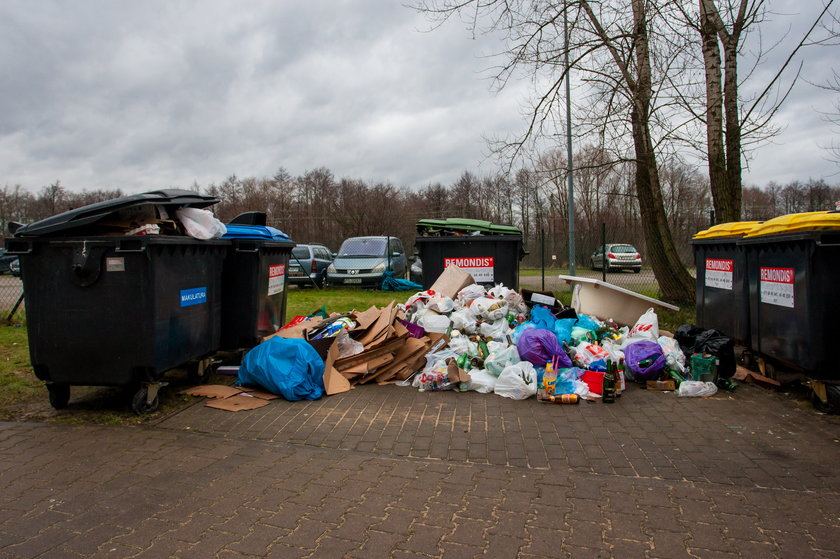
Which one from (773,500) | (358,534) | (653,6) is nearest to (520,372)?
(773,500)

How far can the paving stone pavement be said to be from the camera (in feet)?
8.36

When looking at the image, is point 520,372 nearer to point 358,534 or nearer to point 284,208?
point 358,534

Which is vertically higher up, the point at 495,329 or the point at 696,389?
the point at 495,329

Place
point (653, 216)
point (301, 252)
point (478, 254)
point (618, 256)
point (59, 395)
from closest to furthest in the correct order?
point (59, 395) → point (478, 254) → point (653, 216) → point (301, 252) → point (618, 256)

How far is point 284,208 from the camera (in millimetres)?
46719

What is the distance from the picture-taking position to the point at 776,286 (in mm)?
5008

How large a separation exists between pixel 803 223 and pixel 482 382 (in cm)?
316

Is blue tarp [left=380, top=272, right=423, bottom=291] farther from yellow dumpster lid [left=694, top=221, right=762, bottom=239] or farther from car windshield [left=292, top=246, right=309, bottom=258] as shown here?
yellow dumpster lid [left=694, top=221, right=762, bottom=239]

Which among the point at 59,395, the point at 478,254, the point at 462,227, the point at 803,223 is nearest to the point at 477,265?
the point at 478,254

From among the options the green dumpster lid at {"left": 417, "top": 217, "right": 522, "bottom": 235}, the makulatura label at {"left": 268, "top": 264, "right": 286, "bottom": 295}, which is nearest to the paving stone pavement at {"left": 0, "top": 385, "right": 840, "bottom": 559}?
the makulatura label at {"left": 268, "top": 264, "right": 286, "bottom": 295}

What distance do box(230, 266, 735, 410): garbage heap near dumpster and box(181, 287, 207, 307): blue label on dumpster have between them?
0.71m

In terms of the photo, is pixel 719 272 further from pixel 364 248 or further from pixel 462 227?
pixel 364 248

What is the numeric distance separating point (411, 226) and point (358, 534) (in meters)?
34.6

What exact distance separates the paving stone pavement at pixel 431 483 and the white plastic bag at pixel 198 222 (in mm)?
1664
